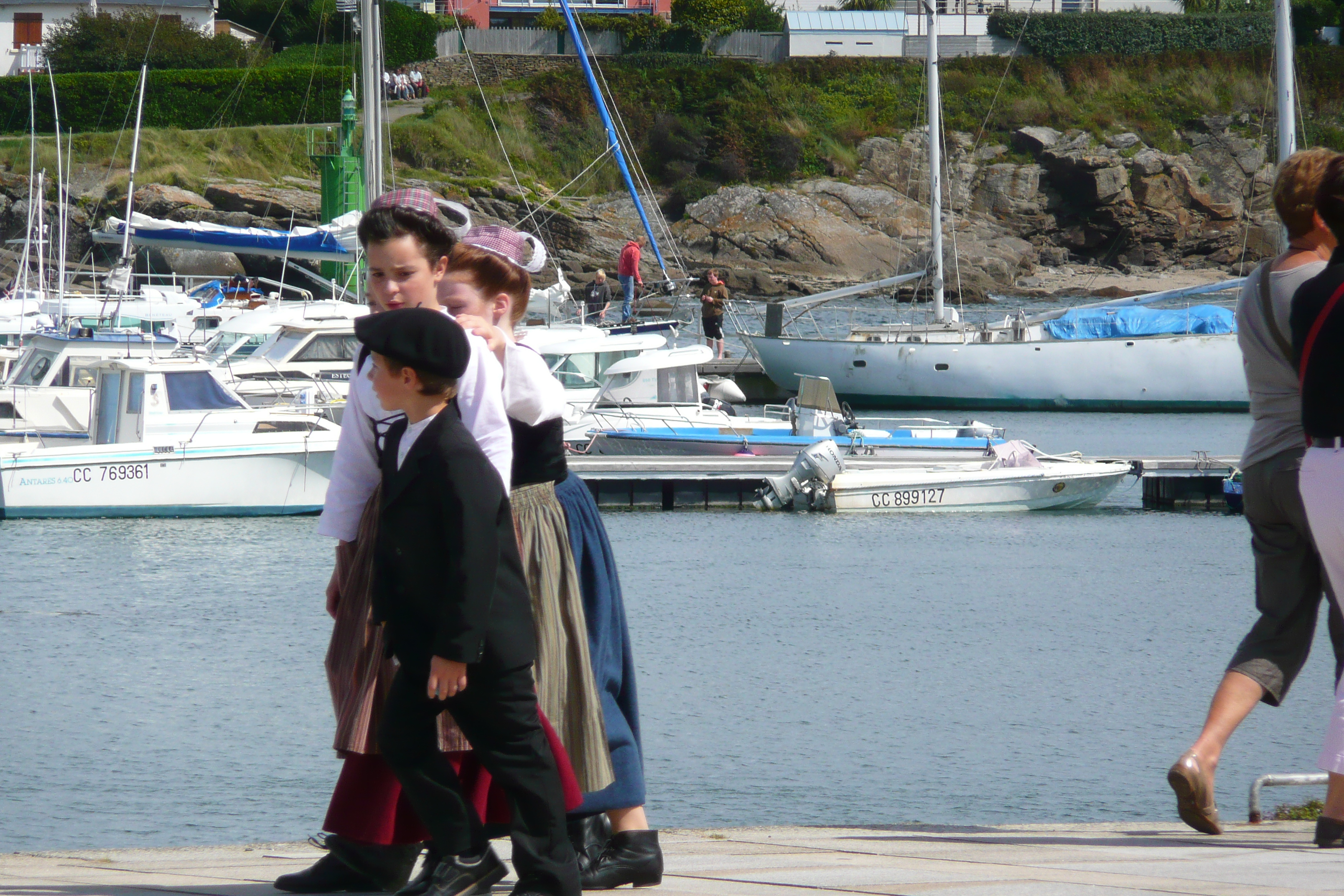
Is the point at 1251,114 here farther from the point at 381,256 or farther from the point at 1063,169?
the point at 381,256

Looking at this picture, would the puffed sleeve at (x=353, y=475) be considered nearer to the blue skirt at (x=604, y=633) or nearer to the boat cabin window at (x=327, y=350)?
the blue skirt at (x=604, y=633)

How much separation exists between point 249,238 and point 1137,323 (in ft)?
52.6

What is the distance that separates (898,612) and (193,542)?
23.5 ft

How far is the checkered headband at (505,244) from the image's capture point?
12.2ft

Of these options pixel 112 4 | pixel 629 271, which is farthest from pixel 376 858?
pixel 112 4

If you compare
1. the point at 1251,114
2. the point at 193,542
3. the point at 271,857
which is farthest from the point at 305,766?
the point at 1251,114

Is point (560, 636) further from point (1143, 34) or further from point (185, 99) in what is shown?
point (1143, 34)

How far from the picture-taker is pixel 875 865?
3.82 m

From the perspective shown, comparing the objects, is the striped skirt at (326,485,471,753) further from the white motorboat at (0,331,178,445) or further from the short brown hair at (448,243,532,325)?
the white motorboat at (0,331,178,445)

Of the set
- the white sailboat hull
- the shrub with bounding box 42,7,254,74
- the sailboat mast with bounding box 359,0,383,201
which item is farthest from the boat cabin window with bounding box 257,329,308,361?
the shrub with bounding box 42,7,254,74

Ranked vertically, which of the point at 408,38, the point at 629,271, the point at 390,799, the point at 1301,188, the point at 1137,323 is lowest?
the point at 390,799

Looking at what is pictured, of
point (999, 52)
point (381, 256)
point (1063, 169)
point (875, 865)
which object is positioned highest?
point (999, 52)

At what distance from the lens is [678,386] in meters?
21.2

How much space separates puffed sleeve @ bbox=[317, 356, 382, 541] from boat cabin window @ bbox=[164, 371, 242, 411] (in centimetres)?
1409
